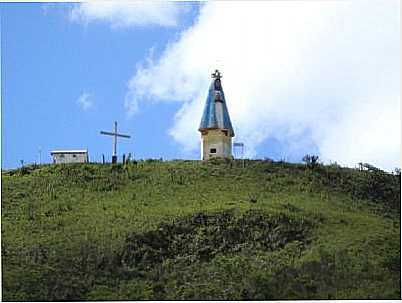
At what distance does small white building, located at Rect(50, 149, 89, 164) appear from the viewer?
15.0m

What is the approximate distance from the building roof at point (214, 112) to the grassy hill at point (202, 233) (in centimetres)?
98

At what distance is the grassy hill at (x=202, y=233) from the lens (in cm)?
1135

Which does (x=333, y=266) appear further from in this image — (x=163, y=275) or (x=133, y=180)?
(x=133, y=180)

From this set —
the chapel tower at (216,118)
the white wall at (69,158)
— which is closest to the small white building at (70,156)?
the white wall at (69,158)

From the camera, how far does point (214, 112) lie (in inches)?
551

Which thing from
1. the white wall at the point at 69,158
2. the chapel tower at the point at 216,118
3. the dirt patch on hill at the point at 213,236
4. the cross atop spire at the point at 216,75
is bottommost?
the dirt patch on hill at the point at 213,236

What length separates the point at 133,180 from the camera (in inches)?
589

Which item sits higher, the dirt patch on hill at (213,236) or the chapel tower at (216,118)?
the chapel tower at (216,118)

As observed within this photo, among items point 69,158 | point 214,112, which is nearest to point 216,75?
point 214,112

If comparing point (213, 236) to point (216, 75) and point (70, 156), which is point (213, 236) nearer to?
point (216, 75)

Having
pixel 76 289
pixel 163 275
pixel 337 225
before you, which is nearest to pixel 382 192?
pixel 337 225

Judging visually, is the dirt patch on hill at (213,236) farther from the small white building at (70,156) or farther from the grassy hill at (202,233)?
the small white building at (70,156)

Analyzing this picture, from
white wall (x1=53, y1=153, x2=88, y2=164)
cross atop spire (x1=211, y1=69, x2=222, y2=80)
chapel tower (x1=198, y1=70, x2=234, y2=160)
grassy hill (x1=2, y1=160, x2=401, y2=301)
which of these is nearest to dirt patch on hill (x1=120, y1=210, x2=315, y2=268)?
grassy hill (x1=2, y1=160, x2=401, y2=301)

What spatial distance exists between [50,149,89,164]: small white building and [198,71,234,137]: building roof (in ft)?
7.22
